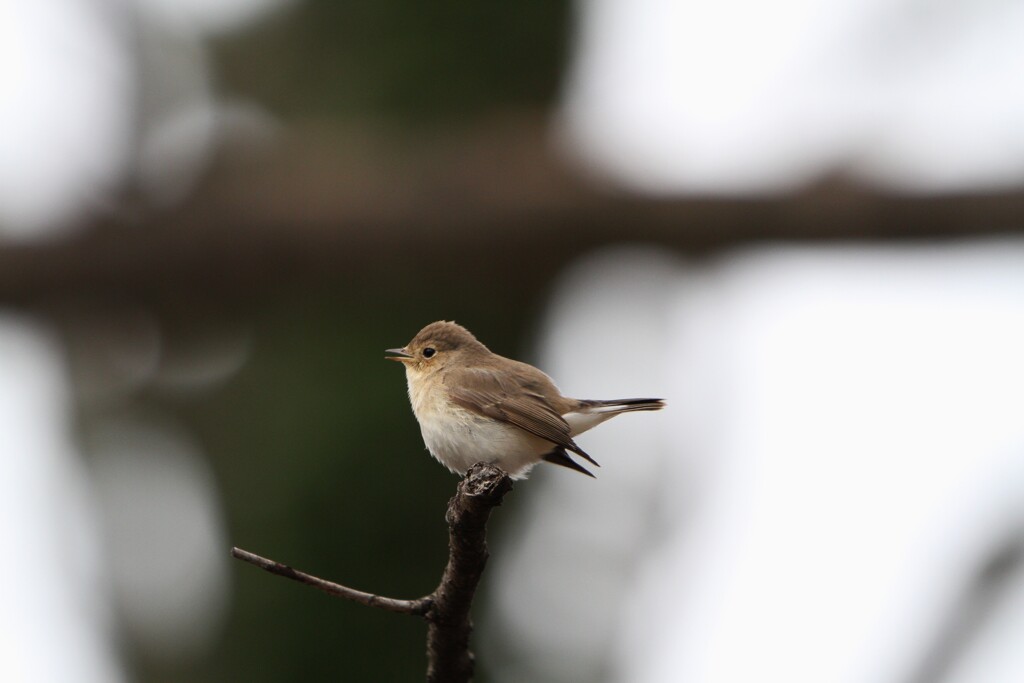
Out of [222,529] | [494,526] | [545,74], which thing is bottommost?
[222,529]

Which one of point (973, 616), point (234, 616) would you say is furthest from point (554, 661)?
point (973, 616)

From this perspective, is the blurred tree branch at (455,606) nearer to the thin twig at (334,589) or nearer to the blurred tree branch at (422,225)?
the thin twig at (334,589)

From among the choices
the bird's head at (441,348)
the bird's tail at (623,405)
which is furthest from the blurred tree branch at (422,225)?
the bird's tail at (623,405)

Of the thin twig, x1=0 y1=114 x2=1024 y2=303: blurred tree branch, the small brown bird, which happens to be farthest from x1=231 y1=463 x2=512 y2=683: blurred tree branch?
x1=0 y1=114 x2=1024 y2=303: blurred tree branch

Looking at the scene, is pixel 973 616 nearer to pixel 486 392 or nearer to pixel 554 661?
pixel 486 392

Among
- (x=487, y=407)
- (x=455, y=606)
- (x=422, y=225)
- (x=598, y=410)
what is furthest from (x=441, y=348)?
(x=455, y=606)

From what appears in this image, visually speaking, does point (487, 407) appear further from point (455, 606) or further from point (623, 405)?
point (455, 606)
